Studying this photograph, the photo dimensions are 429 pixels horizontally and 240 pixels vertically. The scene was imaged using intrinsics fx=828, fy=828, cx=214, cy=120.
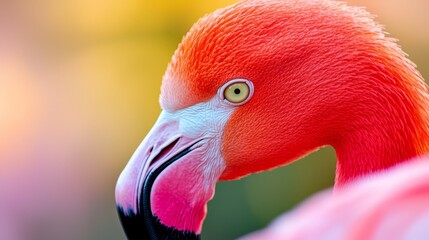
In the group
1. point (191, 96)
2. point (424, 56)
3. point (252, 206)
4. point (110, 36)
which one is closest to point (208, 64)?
point (191, 96)

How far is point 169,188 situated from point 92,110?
3187 millimetres

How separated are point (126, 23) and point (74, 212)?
1.24 meters

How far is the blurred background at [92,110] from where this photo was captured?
4457 millimetres

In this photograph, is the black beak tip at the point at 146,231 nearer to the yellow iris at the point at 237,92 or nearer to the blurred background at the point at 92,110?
the yellow iris at the point at 237,92

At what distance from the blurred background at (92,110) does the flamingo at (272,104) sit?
2.42 metres

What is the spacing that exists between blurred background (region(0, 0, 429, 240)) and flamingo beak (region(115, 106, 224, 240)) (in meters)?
2.42

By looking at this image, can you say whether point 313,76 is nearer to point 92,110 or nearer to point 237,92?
point 237,92

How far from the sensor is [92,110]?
4.96 meters

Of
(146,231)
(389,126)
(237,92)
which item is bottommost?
(146,231)

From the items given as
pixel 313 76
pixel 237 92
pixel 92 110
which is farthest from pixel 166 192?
pixel 92 110

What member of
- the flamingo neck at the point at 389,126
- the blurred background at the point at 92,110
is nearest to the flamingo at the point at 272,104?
the flamingo neck at the point at 389,126

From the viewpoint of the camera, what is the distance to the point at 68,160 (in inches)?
192

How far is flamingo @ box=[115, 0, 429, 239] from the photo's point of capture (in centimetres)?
181

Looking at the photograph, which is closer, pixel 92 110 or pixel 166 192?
pixel 166 192
